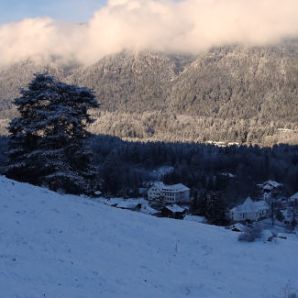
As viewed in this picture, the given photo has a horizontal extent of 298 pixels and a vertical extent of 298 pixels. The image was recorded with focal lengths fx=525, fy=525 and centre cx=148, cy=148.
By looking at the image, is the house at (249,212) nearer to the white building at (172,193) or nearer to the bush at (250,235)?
the white building at (172,193)

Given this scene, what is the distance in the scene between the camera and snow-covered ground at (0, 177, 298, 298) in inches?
674

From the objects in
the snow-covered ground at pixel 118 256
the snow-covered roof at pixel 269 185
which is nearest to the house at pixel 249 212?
the snow-covered roof at pixel 269 185

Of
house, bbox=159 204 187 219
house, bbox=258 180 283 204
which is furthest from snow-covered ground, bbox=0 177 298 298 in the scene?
house, bbox=258 180 283 204

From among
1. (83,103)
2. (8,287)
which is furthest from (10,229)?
(83,103)

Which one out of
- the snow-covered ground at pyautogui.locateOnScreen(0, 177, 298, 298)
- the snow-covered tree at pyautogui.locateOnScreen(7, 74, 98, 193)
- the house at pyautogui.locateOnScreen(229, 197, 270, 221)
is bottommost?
the house at pyautogui.locateOnScreen(229, 197, 270, 221)

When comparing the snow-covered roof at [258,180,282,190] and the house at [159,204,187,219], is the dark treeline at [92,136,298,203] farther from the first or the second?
the house at [159,204,187,219]

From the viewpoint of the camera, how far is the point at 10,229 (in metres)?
20.8

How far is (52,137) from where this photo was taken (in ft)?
113

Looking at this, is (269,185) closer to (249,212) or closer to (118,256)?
(249,212)

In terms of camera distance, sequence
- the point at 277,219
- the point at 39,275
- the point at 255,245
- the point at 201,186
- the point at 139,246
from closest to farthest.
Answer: the point at 39,275, the point at 139,246, the point at 255,245, the point at 277,219, the point at 201,186

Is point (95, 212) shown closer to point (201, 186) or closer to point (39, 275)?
point (39, 275)

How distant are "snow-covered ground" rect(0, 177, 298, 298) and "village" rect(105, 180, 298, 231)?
1709 inches

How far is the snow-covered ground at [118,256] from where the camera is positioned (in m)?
17.1

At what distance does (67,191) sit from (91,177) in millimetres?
2689
